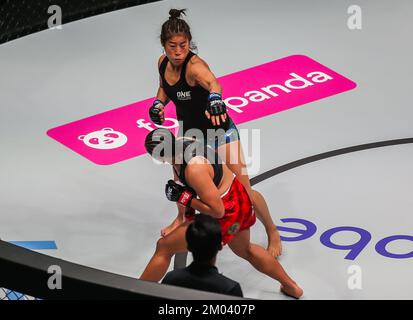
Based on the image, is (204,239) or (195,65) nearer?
(204,239)

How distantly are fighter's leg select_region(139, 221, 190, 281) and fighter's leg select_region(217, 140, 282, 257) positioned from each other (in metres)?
0.60

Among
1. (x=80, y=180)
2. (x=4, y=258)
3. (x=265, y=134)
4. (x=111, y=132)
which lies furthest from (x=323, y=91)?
(x=4, y=258)

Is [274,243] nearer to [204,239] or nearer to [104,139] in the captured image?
[204,239]

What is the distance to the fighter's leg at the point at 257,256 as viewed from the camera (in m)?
4.02

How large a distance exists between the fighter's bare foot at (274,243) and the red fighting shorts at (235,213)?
0.62m

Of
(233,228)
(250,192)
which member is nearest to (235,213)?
(233,228)

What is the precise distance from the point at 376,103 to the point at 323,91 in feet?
1.36

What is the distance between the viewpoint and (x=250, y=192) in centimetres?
450

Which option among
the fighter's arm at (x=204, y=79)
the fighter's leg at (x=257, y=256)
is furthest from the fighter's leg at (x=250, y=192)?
the fighter's leg at (x=257, y=256)

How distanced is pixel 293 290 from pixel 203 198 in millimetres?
754

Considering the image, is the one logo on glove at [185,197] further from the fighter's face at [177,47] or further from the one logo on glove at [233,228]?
the fighter's face at [177,47]

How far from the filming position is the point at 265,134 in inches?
233

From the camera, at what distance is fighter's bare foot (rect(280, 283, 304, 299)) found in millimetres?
4172

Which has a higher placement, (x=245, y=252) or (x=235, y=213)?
(x=235, y=213)
